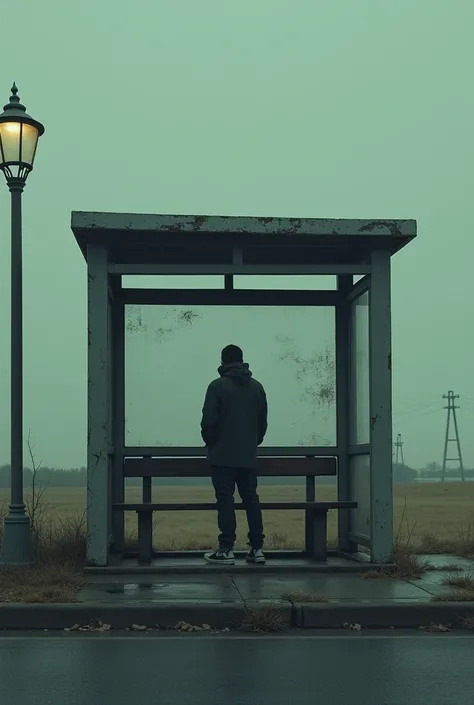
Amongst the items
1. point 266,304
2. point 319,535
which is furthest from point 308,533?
point 266,304

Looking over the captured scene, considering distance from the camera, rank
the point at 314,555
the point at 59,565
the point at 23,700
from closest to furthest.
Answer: the point at 23,700, the point at 59,565, the point at 314,555

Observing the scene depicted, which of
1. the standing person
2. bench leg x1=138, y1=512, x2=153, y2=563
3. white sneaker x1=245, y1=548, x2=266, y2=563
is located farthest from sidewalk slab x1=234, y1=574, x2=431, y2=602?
bench leg x1=138, y1=512, x2=153, y2=563

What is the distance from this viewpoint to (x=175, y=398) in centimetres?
1252

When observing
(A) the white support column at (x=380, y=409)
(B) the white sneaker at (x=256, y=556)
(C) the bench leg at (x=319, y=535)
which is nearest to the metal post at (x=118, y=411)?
(B) the white sneaker at (x=256, y=556)

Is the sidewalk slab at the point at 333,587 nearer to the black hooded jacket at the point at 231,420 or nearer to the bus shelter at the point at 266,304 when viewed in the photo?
the bus shelter at the point at 266,304

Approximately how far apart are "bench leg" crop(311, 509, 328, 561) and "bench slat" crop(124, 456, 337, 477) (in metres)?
0.56

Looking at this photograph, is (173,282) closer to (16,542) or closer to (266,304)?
(266,304)

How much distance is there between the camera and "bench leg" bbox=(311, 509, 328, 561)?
38.3ft

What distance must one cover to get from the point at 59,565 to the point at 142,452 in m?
1.90

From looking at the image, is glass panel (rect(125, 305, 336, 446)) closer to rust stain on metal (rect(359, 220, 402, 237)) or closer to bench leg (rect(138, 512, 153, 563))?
bench leg (rect(138, 512, 153, 563))

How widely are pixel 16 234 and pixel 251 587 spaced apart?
4.31 metres

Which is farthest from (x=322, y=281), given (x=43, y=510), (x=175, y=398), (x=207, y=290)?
(x=43, y=510)

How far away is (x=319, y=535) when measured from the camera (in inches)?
462

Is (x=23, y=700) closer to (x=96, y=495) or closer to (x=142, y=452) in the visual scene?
(x=96, y=495)
